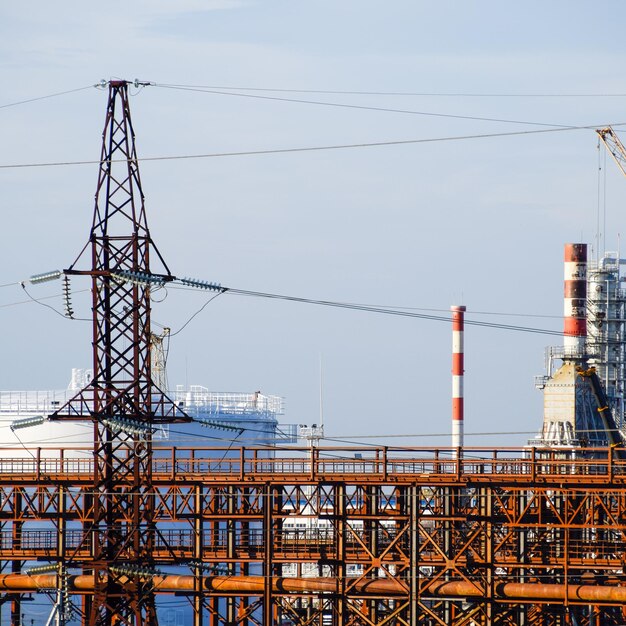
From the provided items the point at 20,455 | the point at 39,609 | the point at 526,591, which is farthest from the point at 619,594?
the point at 20,455

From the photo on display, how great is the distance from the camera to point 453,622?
38.8 m

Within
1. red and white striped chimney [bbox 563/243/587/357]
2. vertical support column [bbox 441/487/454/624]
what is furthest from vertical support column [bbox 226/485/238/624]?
red and white striped chimney [bbox 563/243/587/357]

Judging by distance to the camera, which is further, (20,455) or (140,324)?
(20,455)

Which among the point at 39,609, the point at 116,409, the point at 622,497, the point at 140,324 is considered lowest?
the point at 39,609

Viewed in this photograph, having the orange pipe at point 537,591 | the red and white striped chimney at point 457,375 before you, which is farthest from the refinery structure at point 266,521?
the red and white striped chimney at point 457,375

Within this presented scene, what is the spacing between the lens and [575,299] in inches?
2338

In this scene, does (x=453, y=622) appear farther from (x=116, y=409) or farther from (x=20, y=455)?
(x=20, y=455)

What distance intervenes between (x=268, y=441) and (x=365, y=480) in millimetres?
30211

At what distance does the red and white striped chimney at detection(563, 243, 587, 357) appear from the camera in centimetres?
5931

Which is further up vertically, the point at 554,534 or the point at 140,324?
the point at 140,324

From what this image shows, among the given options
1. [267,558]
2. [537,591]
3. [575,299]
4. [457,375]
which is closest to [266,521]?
[267,558]

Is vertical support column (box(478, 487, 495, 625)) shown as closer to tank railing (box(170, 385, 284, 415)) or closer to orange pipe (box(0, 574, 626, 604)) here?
orange pipe (box(0, 574, 626, 604))

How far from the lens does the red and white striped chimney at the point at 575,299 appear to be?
59.3 metres

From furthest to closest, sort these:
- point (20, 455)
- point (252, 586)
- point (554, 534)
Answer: point (20, 455), point (554, 534), point (252, 586)
